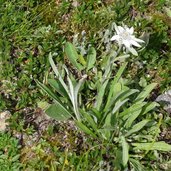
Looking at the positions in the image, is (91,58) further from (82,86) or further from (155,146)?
(155,146)

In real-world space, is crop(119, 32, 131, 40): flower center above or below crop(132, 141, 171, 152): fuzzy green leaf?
above

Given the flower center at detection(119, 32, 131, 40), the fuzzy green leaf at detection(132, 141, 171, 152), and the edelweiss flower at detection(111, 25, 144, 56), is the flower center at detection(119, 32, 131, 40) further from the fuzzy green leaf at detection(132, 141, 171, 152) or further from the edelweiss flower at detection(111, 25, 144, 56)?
the fuzzy green leaf at detection(132, 141, 171, 152)

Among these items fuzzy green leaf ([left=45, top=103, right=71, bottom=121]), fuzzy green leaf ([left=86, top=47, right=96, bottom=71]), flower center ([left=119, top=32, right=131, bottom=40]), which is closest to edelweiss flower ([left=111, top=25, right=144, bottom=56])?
flower center ([left=119, top=32, right=131, bottom=40])

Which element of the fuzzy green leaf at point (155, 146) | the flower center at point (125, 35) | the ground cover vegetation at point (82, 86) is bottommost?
the fuzzy green leaf at point (155, 146)

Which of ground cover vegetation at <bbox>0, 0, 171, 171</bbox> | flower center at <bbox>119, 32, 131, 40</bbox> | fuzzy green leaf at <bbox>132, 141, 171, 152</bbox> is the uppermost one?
flower center at <bbox>119, 32, 131, 40</bbox>

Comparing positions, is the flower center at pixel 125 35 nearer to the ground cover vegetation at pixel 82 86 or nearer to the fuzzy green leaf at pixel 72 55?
the ground cover vegetation at pixel 82 86

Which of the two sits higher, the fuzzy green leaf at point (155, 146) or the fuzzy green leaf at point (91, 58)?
the fuzzy green leaf at point (91, 58)

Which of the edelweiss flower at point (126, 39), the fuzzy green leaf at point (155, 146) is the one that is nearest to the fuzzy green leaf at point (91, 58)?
the edelweiss flower at point (126, 39)

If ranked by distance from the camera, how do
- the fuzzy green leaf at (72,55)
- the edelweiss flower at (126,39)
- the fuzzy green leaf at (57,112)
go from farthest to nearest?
1. the fuzzy green leaf at (72,55)
2. the fuzzy green leaf at (57,112)
3. the edelweiss flower at (126,39)

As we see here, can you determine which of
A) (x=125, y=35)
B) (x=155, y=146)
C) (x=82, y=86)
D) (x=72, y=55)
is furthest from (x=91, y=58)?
(x=155, y=146)
